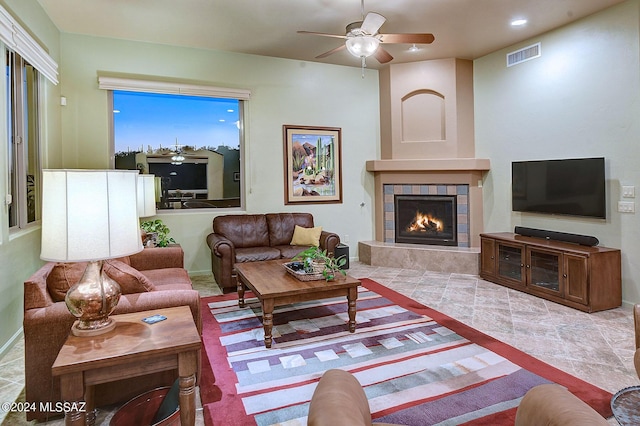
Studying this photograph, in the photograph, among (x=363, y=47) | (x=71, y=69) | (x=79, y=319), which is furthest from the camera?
(x=71, y=69)

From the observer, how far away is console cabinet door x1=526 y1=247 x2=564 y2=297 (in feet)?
14.1

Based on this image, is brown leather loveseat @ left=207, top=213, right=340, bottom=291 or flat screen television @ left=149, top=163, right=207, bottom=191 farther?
flat screen television @ left=149, top=163, right=207, bottom=191

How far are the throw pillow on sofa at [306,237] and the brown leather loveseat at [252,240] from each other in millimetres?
77

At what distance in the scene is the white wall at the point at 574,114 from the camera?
162 inches

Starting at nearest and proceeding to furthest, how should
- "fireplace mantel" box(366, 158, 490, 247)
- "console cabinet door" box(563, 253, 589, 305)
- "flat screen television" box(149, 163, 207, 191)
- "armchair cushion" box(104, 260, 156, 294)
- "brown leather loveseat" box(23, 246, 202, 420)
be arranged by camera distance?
"brown leather loveseat" box(23, 246, 202, 420), "armchair cushion" box(104, 260, 156, 294), "console cabinet door" box(563, 253, 589, 305), "flat screen television" box(149, 163, 207, 191), "fireplace mantel" box(366, 158, 490, 247)

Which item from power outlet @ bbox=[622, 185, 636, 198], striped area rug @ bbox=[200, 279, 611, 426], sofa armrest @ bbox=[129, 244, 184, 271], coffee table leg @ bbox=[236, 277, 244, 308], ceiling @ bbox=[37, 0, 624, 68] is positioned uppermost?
ceiling @ bbox=[37, 0, 624, 68]

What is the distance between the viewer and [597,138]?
4.43 metres

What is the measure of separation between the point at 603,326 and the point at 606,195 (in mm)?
1584

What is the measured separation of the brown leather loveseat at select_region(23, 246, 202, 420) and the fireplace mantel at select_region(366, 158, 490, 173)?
454 centimetres

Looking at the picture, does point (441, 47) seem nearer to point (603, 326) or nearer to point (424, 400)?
point (603, 326)

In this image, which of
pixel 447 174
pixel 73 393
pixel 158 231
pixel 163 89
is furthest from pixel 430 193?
pixel 73 393

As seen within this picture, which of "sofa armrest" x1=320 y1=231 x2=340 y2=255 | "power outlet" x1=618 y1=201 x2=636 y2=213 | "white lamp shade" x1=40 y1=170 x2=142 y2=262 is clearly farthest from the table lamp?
"power outlet" x1=618 y1=201 x2=636 y2=213

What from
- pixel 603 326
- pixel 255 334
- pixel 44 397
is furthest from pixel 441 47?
pixel 44 397

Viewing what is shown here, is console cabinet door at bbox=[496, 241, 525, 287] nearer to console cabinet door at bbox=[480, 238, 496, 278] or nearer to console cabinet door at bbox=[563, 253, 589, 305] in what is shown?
console cabinet door at bbox=[480, 238, 496, 278]
